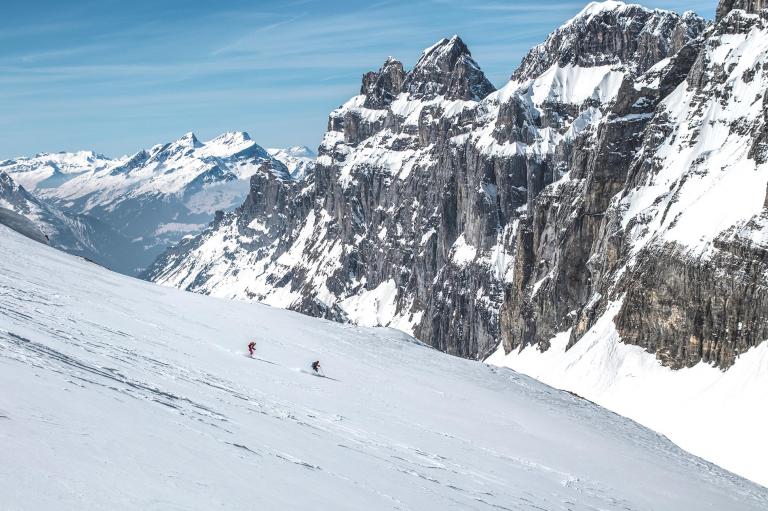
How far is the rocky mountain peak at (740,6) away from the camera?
131 m

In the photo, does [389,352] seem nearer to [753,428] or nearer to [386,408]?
[386,408]

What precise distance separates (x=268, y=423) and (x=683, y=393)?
90.7 meters

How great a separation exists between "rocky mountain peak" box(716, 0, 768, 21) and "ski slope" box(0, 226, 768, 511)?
351 feet

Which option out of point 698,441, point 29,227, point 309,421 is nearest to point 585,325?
point 698,441

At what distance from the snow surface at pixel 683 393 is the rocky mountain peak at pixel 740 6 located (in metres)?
55.0

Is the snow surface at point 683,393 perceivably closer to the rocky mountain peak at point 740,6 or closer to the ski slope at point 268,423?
the ski slope at point 268,423

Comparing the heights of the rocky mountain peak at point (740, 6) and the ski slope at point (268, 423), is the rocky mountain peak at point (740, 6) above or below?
above

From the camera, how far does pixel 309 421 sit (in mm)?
26547

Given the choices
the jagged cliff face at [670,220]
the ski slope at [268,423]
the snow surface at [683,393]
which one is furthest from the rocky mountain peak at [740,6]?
the ski slope at [268,423]

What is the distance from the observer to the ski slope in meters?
15.9

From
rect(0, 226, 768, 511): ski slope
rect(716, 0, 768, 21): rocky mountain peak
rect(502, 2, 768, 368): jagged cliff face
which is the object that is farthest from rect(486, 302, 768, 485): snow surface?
rect(716, 0, 768, 21): rocky mountain peak

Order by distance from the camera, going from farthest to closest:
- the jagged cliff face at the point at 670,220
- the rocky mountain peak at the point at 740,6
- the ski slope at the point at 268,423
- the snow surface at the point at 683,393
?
the rocky mountain peak at the point at 740,6 < the jagged cliff face at the point at 670,220 < the snow surface at the point at 683,393 < the ski slope at the point at 268,423

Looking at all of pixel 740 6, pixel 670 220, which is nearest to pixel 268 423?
pixel 670 220

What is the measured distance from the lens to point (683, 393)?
104 m
